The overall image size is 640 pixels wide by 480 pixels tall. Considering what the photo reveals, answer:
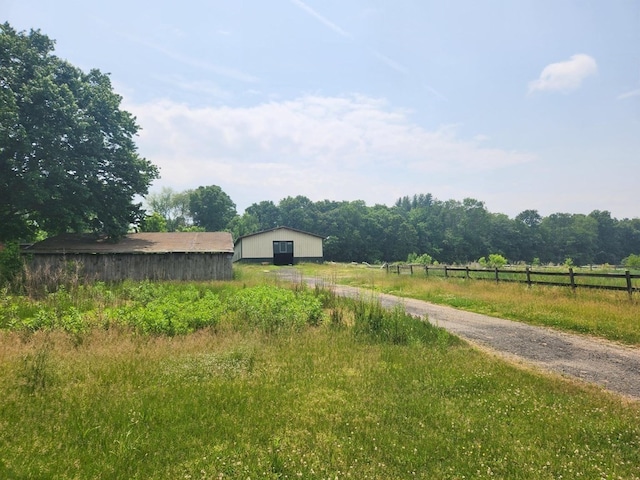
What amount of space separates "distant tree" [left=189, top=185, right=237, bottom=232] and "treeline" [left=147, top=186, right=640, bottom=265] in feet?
0.75

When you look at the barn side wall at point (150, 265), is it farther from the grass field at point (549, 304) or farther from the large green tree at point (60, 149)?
the grass field at point (549, 304)

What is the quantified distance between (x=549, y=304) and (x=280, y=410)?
12.9 metres

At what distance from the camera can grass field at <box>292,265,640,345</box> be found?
11.1 metres

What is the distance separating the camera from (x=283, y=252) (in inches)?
1977

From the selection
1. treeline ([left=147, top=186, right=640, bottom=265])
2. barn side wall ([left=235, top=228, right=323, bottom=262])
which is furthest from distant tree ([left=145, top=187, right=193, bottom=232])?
barn side wall ([left=235, top=228, right=323, bottom=262])

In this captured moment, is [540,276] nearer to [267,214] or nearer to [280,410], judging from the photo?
[280,410]

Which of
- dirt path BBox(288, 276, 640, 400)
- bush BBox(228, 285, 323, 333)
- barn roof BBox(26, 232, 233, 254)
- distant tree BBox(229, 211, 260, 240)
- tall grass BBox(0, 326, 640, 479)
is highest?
distant tree BBox(229, 211, 260, 240)

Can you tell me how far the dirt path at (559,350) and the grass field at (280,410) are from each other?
973 millimetres

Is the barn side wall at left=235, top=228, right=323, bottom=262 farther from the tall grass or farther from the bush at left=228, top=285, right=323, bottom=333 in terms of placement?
the tall grass

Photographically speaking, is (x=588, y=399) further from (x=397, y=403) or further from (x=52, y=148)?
(x=52, y=148)

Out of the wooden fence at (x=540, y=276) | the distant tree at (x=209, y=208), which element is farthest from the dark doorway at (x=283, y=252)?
the distant tree at (x=209, y=208)

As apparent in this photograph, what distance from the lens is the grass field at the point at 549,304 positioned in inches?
437

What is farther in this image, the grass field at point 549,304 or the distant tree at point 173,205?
the distant tree at point 173,205

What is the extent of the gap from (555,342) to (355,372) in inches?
259
